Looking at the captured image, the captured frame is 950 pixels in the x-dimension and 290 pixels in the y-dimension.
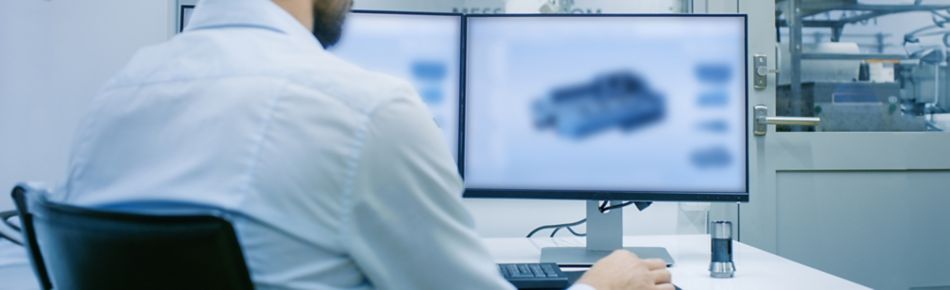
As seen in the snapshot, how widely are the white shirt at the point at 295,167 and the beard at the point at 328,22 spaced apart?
0.62 feet

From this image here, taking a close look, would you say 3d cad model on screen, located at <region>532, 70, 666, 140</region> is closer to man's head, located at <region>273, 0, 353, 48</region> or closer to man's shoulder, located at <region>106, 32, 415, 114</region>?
man's head, located at <region>273, 0, 353, 48</region>

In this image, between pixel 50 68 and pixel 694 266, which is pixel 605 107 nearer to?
pixel 694 266

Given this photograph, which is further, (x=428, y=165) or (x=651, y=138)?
(x=651, y=138)

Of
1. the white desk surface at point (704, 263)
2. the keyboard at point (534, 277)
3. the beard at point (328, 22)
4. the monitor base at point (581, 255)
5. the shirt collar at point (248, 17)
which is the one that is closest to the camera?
the shirt collar at point (248, 17)

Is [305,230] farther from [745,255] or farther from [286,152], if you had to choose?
[745,255]

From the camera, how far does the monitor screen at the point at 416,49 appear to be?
4.68 ft

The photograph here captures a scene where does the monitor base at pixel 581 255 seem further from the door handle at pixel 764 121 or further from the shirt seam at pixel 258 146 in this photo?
the shirt seam at pixel 258 146

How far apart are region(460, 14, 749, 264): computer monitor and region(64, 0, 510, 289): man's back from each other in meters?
0.72

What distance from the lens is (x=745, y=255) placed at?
1478 millimetres

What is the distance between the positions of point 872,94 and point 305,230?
1914mm

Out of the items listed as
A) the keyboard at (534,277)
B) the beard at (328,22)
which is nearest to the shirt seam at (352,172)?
the beard at (328,22)

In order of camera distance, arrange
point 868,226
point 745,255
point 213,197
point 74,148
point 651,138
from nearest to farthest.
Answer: point 213,197 < point 74,148 < point 651,138 < point 745,255 < point 868,226

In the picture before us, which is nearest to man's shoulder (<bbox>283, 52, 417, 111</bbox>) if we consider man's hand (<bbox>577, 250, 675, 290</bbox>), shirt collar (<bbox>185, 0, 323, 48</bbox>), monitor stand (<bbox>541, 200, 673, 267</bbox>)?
shirt collar (<bbox>185, 0, 323, 48</bbox>)

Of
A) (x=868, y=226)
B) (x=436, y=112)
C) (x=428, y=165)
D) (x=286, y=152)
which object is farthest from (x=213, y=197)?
(x=868, y=226)
